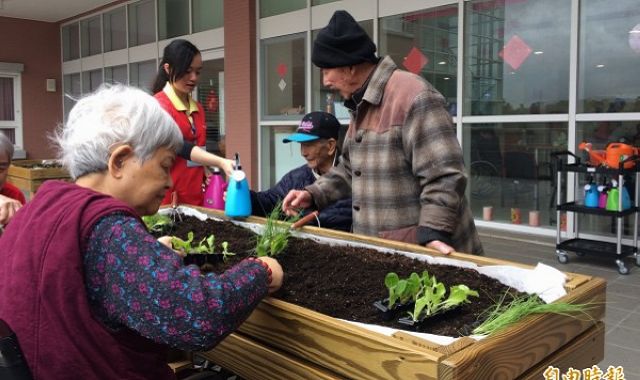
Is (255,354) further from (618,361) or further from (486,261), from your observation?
(618,361)

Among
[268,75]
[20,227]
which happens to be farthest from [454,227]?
[268,75]

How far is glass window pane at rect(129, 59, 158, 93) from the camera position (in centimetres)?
1077

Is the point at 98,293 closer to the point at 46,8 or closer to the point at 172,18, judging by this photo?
the point at 172,18

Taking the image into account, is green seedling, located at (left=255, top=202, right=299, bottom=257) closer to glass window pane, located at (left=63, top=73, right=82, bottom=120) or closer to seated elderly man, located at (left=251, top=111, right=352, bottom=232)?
seated elderly man, located at (left=251, top=111, right=352, bottom=232)

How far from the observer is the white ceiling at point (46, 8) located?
1148 cm

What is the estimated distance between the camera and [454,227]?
6.54 ft

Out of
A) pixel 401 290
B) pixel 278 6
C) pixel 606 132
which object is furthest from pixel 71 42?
pixel 401 290

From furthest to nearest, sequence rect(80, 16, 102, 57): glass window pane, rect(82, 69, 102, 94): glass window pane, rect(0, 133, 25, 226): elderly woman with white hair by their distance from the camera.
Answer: rect(82, 69, 102, 94): glass window pane, rect(80, 16, 102, 57): glass window pane, rect(0, 133, 25, 226): elderly woman with white hair

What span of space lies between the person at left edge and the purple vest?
1723mm

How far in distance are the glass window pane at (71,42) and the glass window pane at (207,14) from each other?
488cm

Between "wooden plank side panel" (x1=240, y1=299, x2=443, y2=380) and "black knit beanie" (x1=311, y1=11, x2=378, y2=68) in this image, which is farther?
"black knit beanie" (x1=311, y1=11, x2=378, y2=68)

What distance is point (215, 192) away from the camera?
3.20 m

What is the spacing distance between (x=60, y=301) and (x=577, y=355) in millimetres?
1216

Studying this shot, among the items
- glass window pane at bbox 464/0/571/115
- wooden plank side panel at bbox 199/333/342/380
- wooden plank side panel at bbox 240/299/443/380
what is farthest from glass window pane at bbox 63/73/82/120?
wooden plank side panel at bbox 240/299/443/380
